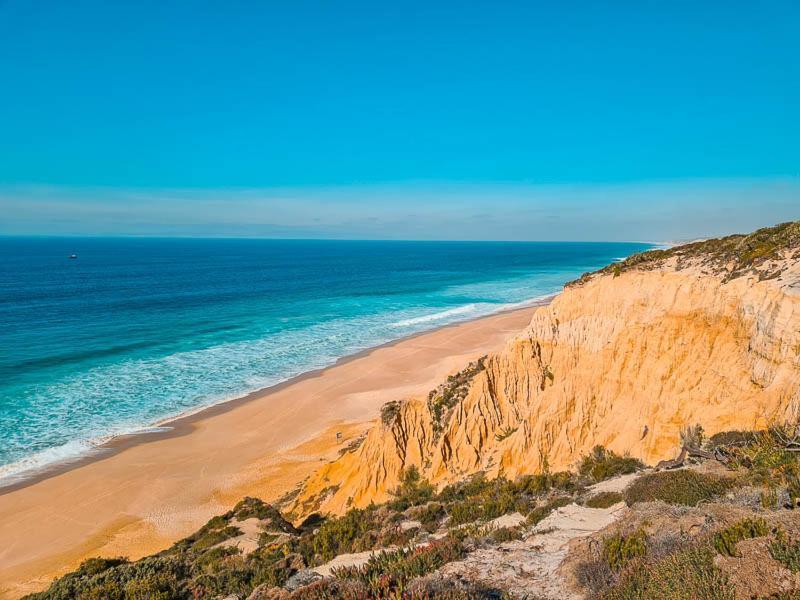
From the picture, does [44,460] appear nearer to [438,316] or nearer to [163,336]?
[163,336]

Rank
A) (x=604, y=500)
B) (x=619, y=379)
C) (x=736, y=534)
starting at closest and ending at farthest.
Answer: (x=736, y=534)
(x=604, y=500)
(x=619, y=379)

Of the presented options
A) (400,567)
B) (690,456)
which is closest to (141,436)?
(400,567)

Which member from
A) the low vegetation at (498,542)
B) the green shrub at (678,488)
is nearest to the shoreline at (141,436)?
the low vegetation at (498,542)

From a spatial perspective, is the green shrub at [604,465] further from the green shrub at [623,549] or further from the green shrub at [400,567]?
the green shrub at [400,567]

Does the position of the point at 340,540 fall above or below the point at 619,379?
below

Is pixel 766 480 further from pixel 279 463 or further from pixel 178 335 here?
pixel 178 335

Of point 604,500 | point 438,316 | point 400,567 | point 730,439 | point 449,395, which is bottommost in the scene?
point 438,316

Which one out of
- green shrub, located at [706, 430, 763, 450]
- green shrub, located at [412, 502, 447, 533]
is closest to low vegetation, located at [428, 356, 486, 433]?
green shrub, located at [412, 502, 447, 533]
